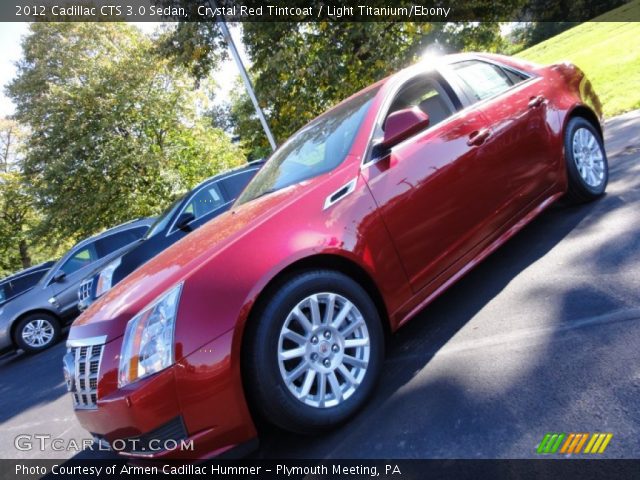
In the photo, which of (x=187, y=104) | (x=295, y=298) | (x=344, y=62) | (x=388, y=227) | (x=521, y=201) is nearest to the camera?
(x=295, y=298)

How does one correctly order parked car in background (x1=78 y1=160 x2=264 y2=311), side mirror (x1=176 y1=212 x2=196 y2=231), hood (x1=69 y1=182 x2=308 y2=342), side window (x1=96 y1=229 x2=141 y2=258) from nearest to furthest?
1. hood (x1=69 y1=182 x2=308 y2=342)
2. parked car in background (x1=78 y1=160 x2=264 y2=311)
3. side mirror (x1=176 y1=212 x2=196 y2=231)
4. side window (x1=96 y1=229 x2=141 y2=258)

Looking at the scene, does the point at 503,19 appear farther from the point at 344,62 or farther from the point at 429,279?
the point at 429,279

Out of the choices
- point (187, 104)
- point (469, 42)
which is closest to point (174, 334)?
point (469, 42)

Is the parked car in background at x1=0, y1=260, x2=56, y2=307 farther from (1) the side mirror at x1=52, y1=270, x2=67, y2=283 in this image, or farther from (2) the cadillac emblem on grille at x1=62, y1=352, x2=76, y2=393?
(2) the cadillac emblem on grille at x1=62, y1=352, x2=76, y2=393

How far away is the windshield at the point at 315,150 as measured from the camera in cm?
314

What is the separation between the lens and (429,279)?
9.79 ft

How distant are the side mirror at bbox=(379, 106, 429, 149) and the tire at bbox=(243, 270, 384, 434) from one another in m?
0.91

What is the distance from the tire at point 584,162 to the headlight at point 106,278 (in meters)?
5.75

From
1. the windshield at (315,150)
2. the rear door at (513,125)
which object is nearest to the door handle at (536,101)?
the rear door at (513,125)

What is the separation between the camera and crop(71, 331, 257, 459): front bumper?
2098 millimetres

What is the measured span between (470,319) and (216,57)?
32.5 ft

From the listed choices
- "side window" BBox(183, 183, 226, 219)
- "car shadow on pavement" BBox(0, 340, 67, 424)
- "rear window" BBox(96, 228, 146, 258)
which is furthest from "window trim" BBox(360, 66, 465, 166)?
"rear window" BBox(96, 228, 146, 258)

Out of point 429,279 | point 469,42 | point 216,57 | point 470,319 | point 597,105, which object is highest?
point 216,57
